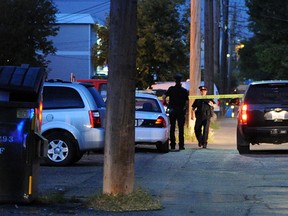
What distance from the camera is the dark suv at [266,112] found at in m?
13.2

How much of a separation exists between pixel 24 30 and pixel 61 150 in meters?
21.9

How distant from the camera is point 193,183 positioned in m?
9.52

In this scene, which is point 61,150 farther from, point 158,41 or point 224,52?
point 224,52

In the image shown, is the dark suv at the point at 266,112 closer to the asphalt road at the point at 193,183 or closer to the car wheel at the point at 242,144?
the car wheel at the point at 242,144

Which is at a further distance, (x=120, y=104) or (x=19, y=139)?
(x=120, y=104)

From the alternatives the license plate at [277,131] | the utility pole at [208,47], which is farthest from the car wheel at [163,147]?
the utility pole at [208,47]

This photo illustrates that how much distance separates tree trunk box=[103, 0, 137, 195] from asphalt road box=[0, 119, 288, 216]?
21.6 inches

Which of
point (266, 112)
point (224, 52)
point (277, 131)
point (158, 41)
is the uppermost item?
point (224, 52)

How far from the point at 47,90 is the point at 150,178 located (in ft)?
11.2

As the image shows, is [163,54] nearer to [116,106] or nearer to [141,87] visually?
[141,87]

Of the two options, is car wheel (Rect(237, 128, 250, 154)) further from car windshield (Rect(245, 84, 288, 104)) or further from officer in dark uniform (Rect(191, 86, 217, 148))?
officer in dark uniform (Rect(191, 86, 217, 148))

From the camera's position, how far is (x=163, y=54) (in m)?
34.2

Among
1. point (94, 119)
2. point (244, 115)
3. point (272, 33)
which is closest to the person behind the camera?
point (94, 119)

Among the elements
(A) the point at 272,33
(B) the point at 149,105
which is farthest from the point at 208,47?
(B) the point at 149,105
